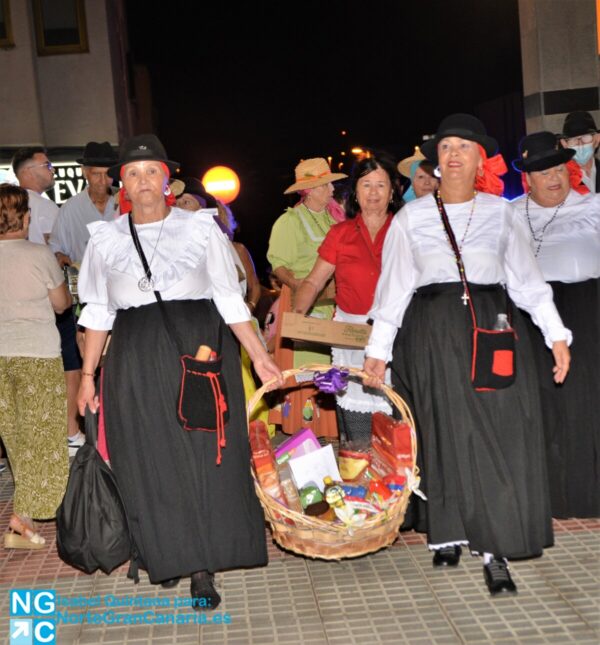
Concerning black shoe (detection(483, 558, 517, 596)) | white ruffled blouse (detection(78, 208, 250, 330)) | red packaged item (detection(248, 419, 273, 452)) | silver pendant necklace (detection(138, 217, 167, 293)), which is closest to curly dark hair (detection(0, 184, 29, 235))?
white ruffled blouse (detection(78, 208, 250, 330))

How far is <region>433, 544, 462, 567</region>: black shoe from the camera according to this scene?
4195 millimetres

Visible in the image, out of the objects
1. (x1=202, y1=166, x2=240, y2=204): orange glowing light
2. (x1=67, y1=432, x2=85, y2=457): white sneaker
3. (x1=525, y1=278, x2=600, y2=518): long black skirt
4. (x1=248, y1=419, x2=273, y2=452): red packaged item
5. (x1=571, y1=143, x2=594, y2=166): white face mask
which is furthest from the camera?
(x1=202, y1=166, x2=240, y2=204): orange glowing light

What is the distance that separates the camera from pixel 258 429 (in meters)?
4.51

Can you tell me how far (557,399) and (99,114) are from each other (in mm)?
11348

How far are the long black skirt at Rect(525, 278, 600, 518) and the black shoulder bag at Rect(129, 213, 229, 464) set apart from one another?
184 cm

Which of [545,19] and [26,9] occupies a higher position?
[26,9]

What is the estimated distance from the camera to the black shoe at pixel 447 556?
4.20 metres

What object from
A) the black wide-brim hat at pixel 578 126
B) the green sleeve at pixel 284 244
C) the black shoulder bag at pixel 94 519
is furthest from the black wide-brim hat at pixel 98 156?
the black wide-brim hat at pixel 578 126

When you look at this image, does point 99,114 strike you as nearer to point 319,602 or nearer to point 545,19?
point 545,19

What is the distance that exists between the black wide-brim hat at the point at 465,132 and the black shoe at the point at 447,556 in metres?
1.90

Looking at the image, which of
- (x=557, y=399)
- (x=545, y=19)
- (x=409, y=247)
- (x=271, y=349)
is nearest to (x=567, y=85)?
(x=545, y=19)

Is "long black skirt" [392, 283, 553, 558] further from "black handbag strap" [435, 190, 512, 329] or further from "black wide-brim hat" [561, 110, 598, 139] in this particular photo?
"black wide-brim hat" [561, 110, 598, 139]

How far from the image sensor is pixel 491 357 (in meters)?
3.83

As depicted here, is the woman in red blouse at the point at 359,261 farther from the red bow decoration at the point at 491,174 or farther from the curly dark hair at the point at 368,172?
the red bow decoration at the point at 491,174
